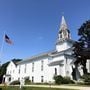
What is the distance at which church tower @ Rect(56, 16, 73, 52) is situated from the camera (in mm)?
51406

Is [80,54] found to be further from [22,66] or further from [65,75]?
[22,66]

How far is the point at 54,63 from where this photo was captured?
1905 inches

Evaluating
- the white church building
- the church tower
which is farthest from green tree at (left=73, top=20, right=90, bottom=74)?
the church tower

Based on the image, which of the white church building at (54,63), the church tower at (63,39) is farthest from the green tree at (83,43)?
the church tower at (63,39)

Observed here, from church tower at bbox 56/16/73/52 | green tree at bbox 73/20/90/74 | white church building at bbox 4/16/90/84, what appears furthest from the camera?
church tower at bbox 56/16/73/52

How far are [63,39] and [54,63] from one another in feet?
27.3

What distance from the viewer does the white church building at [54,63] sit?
46219 mm

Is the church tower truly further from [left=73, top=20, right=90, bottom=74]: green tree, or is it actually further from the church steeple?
[left=73, top=20, right=90, bottom=74]: green tree

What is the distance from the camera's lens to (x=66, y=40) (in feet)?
168

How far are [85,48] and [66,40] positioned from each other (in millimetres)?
15119

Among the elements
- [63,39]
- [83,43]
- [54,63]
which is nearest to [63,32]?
[63,39]

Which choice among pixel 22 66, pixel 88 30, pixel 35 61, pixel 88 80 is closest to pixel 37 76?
pixel 35 61

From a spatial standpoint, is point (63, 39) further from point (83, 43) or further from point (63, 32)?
point (83, 43)

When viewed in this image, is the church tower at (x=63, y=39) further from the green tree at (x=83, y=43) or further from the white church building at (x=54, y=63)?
the green tree at (x=83, y=43)
